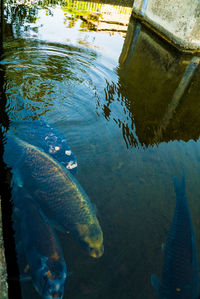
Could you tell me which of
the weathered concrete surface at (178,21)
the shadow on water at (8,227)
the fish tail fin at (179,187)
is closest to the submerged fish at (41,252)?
the shadow on water at (8,227)

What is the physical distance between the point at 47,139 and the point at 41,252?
Answer: 1881 mm

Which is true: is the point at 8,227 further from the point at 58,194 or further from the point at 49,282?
the point at 49,282

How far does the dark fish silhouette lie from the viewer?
3.17m

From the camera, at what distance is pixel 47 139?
11.2ft

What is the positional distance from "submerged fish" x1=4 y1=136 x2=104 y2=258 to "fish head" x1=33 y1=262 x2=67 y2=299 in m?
0.43

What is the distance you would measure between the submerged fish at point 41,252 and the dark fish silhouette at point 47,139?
2.98 feet

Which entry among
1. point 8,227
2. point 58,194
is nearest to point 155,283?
point 58,194

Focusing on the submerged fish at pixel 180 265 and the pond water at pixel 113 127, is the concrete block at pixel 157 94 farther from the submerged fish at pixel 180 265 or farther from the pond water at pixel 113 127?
the submerged fish at pixel 180 265

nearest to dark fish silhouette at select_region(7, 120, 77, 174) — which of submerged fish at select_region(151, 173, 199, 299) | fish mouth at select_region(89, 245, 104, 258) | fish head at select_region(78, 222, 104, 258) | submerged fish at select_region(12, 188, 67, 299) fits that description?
submerged fish at select_region(12, 188, 67, 299)

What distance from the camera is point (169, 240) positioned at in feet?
7.97

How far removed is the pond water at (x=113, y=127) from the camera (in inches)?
91.9

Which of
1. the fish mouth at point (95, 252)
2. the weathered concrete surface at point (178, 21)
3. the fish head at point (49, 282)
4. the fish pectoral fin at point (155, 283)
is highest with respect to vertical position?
the weathered concrete surface at point (178, 21)

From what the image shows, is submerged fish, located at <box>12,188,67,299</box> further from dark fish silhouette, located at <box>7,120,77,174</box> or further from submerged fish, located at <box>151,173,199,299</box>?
submerged fish, located at <box>151,173,199,299</box>

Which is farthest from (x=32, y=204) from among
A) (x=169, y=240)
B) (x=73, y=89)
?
(x=73, y=89)
